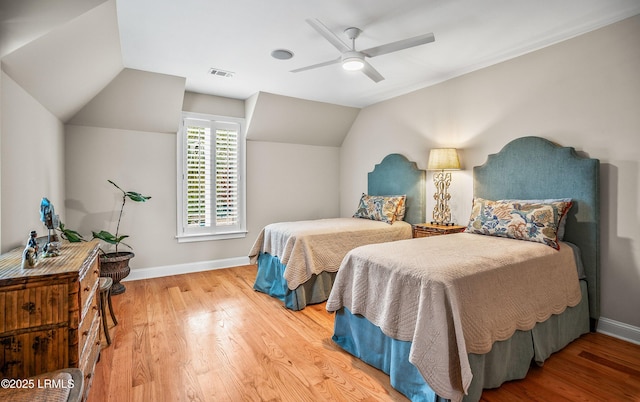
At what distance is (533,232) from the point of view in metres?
2.56

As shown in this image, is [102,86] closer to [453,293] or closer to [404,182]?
[404,182]

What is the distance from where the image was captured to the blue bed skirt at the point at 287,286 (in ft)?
10.6

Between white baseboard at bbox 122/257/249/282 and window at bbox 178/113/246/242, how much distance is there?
0.36 meters

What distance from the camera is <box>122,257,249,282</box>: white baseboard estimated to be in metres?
4.18

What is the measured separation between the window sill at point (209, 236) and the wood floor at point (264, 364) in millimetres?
1314

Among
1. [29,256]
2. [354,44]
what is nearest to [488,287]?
[354,44]

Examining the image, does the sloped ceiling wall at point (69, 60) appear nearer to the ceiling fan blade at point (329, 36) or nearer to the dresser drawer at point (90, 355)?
the ceiling fan blade at point (329, 36)

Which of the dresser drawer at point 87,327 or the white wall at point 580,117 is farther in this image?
A: the white wall at point 580,117

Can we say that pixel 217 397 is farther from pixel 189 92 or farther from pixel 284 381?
pixel 189 92

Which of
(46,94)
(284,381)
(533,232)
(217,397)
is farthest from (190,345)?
(533,232)

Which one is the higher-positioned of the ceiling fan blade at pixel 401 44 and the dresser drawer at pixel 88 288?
the ceiling fan blade at pixel 401 44

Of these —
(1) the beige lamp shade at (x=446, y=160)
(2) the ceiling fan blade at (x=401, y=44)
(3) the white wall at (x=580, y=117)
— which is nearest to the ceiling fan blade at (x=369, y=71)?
(2) the ceiling fan blade at (x=401, y=44)

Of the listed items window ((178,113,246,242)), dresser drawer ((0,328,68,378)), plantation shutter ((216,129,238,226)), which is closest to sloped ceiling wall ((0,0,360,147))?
window ((178,113,246,242))

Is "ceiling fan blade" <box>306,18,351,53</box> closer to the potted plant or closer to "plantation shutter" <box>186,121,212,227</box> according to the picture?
"plantation shutter" <box>186,121,212,227</box>
